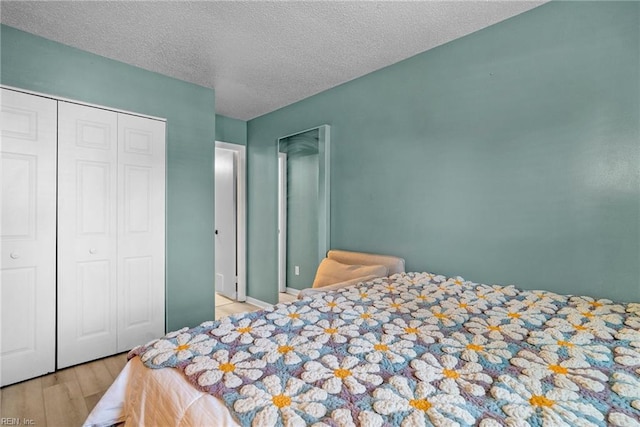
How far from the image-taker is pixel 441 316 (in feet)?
5.16

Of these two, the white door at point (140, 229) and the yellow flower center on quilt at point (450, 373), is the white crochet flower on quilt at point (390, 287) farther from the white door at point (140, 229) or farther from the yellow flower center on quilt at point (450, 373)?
the white door at point (140, 229)

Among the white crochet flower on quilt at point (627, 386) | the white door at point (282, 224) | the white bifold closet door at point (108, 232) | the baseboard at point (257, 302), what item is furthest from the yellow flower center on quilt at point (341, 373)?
the baseboard at point (257, 302)

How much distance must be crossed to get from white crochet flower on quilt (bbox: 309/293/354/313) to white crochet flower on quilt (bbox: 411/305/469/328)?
0.37 metres

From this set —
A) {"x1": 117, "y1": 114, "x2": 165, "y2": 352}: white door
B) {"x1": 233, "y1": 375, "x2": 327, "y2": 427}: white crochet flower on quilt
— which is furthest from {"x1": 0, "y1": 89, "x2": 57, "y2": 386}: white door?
{"x1": 233, "y1": 375, "x2": 327, "y2": 427}: white crochet flower on quilt

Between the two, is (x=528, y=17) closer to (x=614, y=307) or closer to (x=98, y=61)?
(x=614, y=307)

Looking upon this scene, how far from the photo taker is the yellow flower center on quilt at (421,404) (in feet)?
2.75

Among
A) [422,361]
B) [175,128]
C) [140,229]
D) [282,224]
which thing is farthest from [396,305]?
[175,128]

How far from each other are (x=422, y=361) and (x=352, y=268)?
5.11 feet

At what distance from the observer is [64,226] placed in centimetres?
236

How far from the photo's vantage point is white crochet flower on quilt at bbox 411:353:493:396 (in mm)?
936

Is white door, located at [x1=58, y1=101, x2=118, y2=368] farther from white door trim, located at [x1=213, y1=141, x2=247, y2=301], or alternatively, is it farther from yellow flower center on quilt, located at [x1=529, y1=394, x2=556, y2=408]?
yellow flower center on quilt, located at [x1=529, y1=394, x2=556, y2=408]

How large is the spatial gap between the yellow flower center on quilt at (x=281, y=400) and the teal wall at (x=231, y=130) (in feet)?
12.0

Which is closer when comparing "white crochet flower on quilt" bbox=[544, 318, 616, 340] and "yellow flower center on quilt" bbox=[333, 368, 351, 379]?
"yellow flower center on quilt" bbox=[333, 368, 351, 379]

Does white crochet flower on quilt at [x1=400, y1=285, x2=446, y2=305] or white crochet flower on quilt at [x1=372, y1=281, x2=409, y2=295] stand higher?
white crochet flower on quilt at [x1=372, y1=281, x2=409, y2=295]
